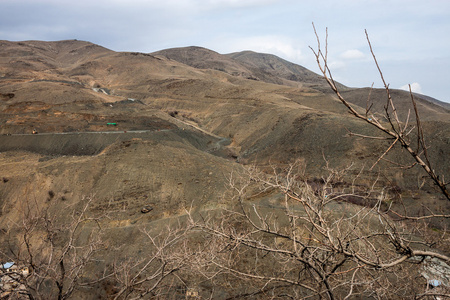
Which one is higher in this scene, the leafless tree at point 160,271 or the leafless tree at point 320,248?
the leafless tree at point 320,248

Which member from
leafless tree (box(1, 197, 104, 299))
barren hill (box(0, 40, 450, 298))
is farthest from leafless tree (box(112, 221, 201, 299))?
barren hill (box(0, 40, 450, 298))

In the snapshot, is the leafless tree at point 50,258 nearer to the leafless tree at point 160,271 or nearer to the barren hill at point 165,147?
the leafless tree at point 160,271

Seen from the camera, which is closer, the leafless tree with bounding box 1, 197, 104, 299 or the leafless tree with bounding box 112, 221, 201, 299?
the leafless tree with bounding box 1, 197, 104, 299

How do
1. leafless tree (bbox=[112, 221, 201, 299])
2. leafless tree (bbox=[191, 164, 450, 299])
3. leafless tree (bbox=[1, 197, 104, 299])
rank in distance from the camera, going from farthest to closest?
leafless tree (bbox=[112, 221, 201, 299]) → leafless tree (bbox=[1, 197, 104, 299]) → leafless tree (bbox=[191, 164, 450, 299])

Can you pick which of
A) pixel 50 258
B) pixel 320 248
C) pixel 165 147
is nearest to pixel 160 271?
pixel 50 258

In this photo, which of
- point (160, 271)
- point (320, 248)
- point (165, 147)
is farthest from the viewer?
point (165, 147)

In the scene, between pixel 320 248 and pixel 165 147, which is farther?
pixel 165 147

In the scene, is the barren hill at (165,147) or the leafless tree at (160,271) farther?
the barren hill at (165,147)

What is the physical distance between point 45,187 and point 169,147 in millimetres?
9848

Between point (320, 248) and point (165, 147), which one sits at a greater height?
point (320, 248)

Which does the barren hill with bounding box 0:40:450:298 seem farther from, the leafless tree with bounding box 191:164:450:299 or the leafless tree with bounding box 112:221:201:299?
the leafless tree with bounding box 112:221:201:299

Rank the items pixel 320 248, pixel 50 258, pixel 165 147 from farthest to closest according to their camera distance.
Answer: pixel 165 147
pixel 50 258
pixel 320 248

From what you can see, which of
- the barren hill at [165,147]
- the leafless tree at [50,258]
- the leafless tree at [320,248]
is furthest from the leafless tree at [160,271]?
the barren hill at [165,147]

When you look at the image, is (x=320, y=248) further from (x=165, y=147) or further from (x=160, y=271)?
(x=165, y=147)
